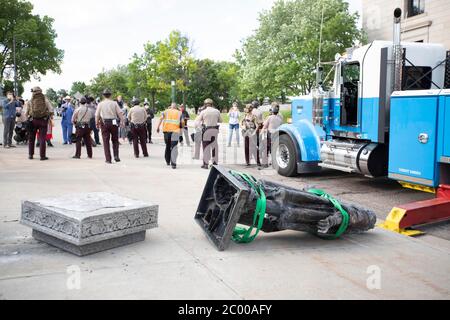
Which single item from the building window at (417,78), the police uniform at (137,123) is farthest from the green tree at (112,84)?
the building window at (417,78)

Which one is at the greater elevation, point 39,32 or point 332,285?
point 39,32

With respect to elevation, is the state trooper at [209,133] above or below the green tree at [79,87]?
below

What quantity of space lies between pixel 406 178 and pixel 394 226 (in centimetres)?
150

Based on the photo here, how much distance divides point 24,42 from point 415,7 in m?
48.9

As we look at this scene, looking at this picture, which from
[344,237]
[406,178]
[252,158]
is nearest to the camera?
[344,237]

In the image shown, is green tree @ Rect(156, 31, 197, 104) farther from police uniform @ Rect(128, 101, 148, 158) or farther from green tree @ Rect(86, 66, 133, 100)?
police uniform @ Rect(128, 101, 148, 158)

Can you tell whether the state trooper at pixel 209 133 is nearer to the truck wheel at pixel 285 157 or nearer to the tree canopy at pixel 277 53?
the truck wheel at pixel 285 157

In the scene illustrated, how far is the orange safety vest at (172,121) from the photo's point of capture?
11.7 meters

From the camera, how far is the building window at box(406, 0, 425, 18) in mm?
26719

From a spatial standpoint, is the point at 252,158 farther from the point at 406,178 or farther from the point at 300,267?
the point at 300,267

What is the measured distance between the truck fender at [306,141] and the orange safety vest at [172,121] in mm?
2890

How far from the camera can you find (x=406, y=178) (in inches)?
285

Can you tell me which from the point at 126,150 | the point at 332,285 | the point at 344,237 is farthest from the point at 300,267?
the point at 126,150
